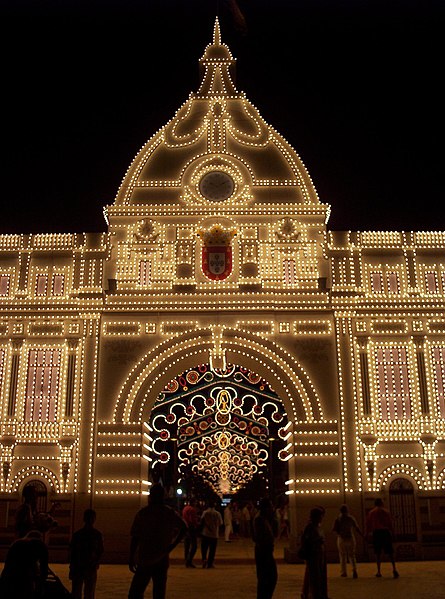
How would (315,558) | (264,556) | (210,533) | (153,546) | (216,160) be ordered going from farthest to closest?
(216,160)
(210,533)
(315,558)
(264,556)
(153,546)

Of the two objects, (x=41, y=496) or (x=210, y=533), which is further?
(x=41, y=496)

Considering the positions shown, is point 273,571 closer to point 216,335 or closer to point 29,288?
point 216,335

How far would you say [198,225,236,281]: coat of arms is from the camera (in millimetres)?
21469

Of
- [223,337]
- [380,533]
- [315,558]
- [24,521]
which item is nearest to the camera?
[24,521]

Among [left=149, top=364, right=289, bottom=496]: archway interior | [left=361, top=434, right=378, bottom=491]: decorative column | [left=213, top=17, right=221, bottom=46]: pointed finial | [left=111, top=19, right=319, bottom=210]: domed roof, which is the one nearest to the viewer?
[left=361, top=434, right=378, bottom=491]: decorative column

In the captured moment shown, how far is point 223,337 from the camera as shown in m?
20.7

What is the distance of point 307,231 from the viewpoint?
71.2 ft

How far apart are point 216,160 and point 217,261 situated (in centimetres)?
336

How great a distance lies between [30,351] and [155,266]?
4.47 meters

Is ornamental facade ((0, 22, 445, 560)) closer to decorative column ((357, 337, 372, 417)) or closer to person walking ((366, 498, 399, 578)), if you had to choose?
decorative column ((357, 337, 372, 417))

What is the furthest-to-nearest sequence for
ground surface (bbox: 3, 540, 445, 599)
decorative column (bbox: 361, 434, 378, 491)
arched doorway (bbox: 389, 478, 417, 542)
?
1. decorative column (bbox: 361, 434, 378, 491)
2. arched doorway (bbox: 389, 478, 417, 542)
3. ground surface (bbox: 3, 540, 445, 599)

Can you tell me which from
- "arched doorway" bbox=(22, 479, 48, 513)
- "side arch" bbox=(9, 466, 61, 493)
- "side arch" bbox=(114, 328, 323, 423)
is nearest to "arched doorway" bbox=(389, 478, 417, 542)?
"side arch" bbox=(114, 328, 323, 423)

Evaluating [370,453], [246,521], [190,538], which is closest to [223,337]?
[370,453]

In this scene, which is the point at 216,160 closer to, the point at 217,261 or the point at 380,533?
the point at 217,261
